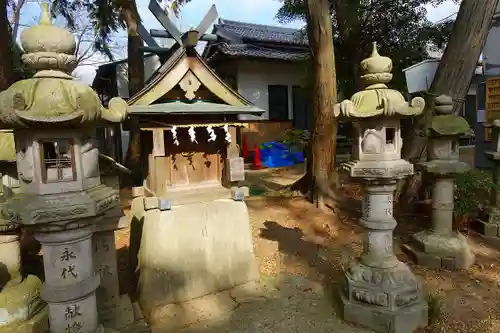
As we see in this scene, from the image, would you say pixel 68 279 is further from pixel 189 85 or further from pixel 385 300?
pixel 385 300

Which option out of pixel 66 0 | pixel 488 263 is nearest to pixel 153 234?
pixel 488 263

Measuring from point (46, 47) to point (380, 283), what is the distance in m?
4.78

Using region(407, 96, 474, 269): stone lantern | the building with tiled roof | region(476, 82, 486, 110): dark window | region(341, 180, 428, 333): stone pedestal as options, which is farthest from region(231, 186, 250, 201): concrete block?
the building with tiled roof

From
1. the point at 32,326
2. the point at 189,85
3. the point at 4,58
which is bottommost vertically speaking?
the point at 32,326

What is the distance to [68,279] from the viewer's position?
3570 mm

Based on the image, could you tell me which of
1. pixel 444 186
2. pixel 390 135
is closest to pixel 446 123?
pixel 444 186

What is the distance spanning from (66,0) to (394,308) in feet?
51.6

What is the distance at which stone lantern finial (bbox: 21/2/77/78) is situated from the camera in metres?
3.25

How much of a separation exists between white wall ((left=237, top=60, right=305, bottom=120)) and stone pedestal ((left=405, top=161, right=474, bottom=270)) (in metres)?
11.0

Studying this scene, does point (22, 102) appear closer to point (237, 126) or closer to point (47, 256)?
point (47, 256)

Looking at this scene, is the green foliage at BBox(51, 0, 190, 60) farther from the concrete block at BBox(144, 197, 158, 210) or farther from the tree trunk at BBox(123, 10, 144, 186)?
the concrete block at BBox(144, 197, 158, 210)

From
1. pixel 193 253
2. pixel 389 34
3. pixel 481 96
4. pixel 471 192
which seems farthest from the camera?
pixel 389 34

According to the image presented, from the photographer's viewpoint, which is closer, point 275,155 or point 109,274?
point 109,274

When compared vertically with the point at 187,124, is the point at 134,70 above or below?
above
